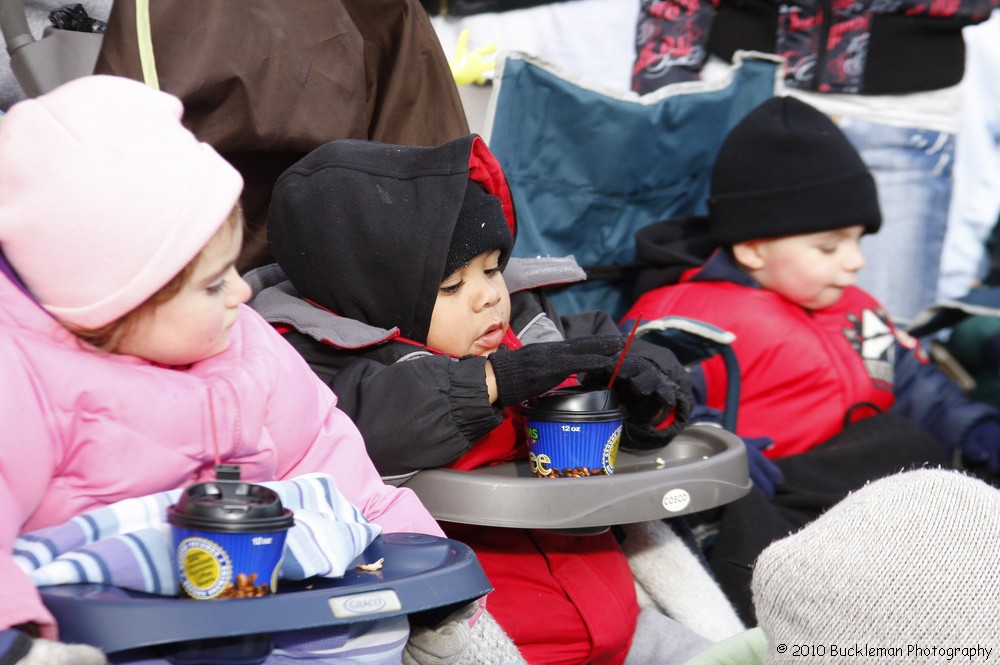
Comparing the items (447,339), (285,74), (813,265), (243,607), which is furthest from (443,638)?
(813,265)

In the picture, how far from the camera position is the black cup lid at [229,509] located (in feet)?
4.05

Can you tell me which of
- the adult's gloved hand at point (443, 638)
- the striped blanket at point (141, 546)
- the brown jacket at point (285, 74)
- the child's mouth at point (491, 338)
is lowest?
the adult's gloved hand at point (443, 638)

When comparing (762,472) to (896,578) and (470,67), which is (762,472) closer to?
(470,67)

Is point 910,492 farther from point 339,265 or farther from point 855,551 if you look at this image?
point 339,265

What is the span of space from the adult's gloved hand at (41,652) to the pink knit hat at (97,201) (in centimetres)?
42

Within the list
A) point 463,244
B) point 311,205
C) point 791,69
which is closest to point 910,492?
point 463,244

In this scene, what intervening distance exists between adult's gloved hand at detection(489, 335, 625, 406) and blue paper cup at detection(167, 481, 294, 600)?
67 cm

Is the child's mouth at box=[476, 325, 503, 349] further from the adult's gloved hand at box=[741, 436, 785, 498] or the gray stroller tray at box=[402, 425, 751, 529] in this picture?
the adult's gloved hand at box=[741, 436, 785, 498]

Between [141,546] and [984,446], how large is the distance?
219 centimetres

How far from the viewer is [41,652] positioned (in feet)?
3.80

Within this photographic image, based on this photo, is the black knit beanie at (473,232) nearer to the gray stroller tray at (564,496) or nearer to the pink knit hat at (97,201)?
the gray stroller tray at (564,496)

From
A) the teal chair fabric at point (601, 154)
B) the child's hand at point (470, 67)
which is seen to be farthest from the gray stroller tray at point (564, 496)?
the child's hand at point (470, 67)

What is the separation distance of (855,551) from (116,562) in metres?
0.81

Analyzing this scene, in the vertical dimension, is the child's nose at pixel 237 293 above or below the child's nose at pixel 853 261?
above
